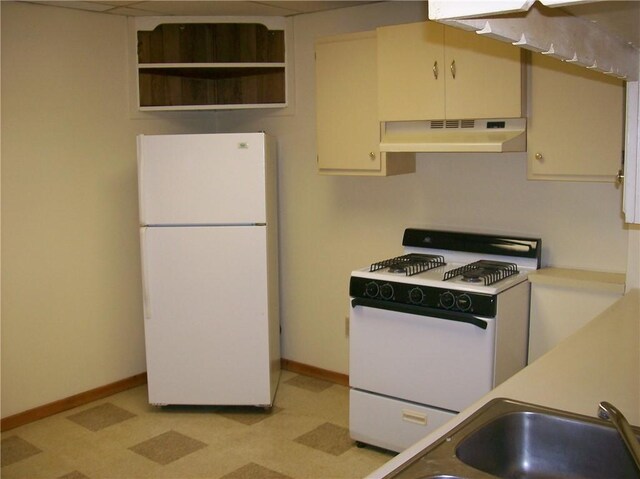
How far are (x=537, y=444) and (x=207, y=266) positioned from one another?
276 centimetres

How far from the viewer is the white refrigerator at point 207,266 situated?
13.4ft

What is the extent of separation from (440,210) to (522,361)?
0.99 meters

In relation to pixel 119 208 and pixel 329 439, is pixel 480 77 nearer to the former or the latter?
pixel 329 439

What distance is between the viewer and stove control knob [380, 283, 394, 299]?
3447mm

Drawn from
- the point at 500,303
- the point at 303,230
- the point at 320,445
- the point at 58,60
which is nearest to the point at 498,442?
the point at 500,303

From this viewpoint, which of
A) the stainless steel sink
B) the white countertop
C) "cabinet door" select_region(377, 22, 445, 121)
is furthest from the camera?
"cabinet door" select_region(377, 22, 445, 121)

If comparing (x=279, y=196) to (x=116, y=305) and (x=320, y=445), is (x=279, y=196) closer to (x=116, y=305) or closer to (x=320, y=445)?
(x=116, y=305)

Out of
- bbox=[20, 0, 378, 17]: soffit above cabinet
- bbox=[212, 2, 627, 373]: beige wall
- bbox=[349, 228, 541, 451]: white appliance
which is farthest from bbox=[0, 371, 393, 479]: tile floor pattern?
bbox=[20, 0, 378, 17]: soffit above cabinet

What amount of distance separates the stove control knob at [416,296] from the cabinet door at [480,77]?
2.77 feet

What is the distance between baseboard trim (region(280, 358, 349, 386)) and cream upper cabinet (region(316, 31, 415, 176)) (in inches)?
55.4

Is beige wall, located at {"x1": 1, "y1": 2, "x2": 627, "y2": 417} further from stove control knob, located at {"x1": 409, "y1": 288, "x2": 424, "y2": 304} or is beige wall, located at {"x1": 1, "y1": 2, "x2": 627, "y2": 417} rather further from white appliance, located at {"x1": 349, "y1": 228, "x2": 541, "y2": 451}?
stove control knob, located at {"x1": 409, "y1": 288, "x2": 424, "y2": 304}

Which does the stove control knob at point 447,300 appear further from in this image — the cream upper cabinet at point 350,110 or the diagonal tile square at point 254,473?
the diagonal tile square at point 254,473

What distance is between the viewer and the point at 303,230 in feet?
15.4

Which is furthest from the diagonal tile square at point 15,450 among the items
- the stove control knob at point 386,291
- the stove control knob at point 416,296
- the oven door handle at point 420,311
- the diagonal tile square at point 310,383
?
the stove control knob at point 416,296
